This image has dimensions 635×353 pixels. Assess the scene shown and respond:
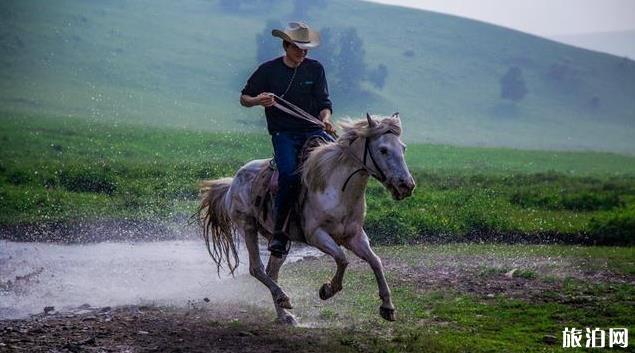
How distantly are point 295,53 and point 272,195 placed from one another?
1783 millimetres

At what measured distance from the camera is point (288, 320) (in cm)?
1090

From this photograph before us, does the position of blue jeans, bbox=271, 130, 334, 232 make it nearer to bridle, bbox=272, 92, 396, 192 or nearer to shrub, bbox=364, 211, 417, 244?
bridle, bbox=272, 92, 396, 192

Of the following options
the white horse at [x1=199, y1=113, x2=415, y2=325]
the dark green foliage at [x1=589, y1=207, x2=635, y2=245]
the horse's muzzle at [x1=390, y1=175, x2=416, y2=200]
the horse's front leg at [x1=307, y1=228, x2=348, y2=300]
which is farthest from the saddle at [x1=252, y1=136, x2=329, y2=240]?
the dark green foliage at [x1=589, y1=207, x2=635, y2=245]

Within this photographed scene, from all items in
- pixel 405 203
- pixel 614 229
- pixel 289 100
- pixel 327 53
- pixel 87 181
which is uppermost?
pixel 289 100

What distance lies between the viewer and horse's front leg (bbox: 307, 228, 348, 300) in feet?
33.4

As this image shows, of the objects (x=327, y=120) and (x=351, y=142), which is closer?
(x=351, y=142)

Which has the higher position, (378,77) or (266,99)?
(266,99)

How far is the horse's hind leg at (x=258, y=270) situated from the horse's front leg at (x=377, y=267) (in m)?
1.01

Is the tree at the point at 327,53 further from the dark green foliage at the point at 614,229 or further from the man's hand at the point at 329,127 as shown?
the man's hand at the point at 329,127

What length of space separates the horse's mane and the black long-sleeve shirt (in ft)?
1.97

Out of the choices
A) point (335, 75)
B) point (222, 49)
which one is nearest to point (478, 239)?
point (335, 75)

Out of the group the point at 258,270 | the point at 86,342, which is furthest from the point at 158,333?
the point at 258,270

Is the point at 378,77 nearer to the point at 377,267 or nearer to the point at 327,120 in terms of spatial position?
the point at 327,120

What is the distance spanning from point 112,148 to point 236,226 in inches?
1149
